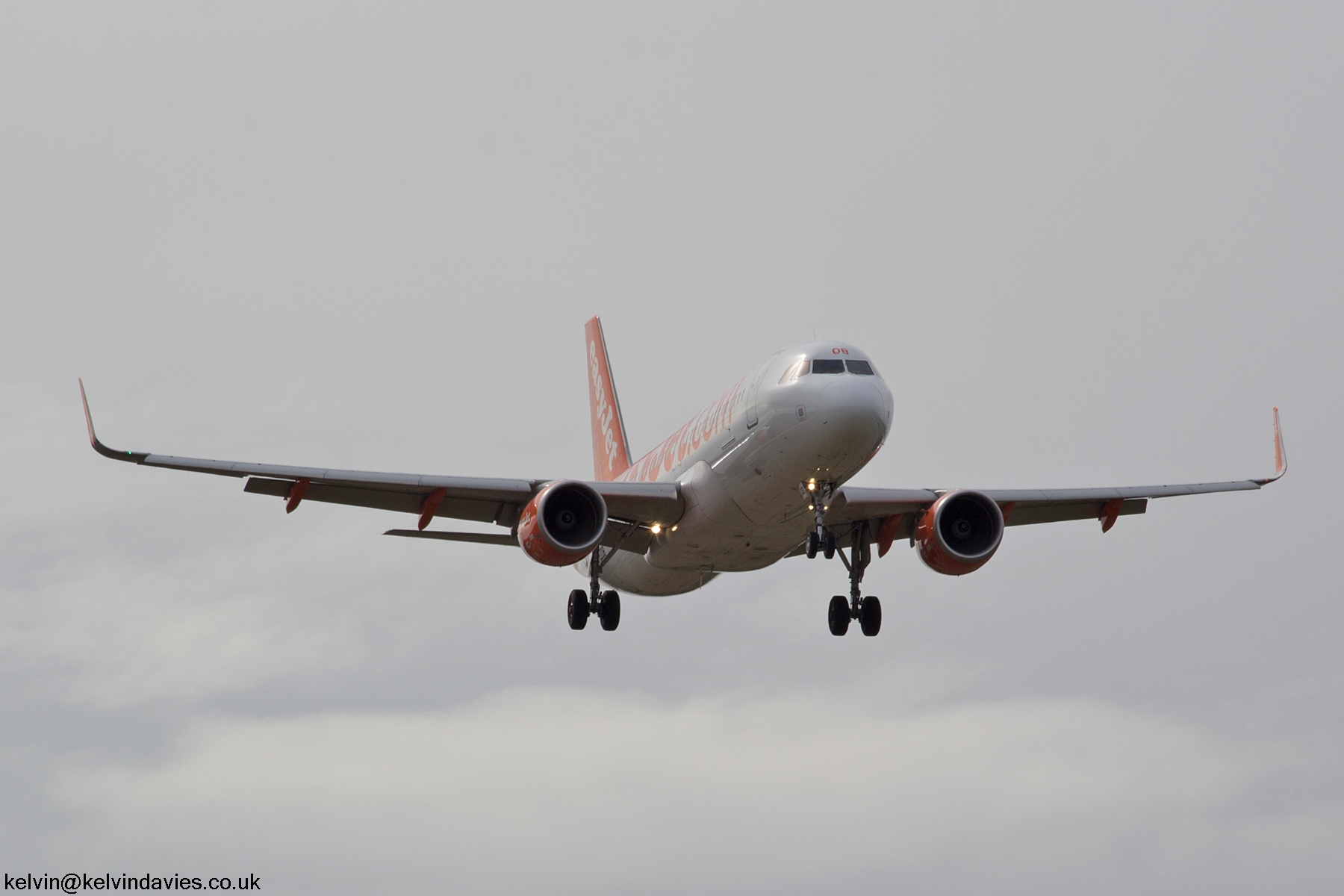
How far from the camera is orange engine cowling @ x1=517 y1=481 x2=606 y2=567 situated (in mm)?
33188

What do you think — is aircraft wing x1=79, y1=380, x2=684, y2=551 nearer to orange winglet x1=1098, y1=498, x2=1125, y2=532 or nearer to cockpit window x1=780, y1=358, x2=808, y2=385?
cockpit window x1=780, y1=358, x2=808, y2=385

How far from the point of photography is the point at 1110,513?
39.7 meters

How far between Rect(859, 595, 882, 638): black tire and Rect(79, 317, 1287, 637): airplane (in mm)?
39

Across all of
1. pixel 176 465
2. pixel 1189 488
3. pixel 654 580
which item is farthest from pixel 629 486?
pixel 1189 488

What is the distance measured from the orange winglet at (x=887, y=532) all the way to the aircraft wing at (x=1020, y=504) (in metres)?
0.02

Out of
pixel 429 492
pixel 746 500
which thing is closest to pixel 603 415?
pixel 429 492

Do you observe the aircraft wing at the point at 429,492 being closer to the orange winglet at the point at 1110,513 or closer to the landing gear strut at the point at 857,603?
the landing gear strut at the point at 857,603

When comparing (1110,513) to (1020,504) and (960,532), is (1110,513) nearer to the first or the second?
(1020,504)

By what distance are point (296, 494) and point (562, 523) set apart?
5.58 m

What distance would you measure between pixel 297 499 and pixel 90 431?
16.4 ft

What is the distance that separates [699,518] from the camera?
33.9 m

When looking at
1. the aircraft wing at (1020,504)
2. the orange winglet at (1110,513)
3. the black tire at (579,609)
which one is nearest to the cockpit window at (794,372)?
the aircraft wing at (1020,504)

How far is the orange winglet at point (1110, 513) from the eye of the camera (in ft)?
130

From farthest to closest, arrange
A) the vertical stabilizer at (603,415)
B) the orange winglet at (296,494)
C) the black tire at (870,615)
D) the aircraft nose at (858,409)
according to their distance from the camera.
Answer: the vertical stabilizer at (603,415) → the black tire at (870,615) → the orange winglet at (296,494) → the aircraft nose at (858,409)
